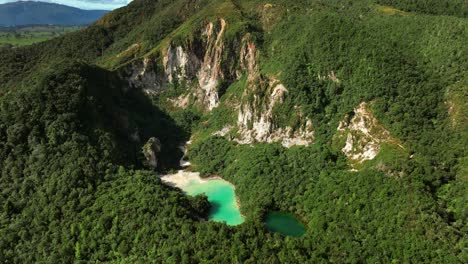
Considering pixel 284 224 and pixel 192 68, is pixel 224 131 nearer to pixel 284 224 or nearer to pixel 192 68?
pixel 192 68

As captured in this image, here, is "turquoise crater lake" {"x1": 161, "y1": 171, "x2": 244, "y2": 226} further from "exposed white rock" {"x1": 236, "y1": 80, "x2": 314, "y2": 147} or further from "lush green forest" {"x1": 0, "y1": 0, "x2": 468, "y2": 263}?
"exposed white rock" {"x1": 236, "y1": 80, "x2": 314, "y2": 147}

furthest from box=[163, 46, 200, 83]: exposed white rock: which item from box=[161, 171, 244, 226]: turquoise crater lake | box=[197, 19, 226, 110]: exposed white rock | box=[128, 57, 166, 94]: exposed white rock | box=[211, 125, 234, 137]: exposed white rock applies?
box=[161, 171, 244, 226]: turquoise crater lake

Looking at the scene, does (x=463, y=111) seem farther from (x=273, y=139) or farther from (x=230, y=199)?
(x=230, y=199)

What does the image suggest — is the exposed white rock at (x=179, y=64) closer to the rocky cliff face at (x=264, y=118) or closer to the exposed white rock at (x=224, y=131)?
the rocky cliff face at (x=264, y=118)

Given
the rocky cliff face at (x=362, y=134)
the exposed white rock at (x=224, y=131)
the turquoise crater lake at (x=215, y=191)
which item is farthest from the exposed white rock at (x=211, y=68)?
the rocky cliff face at (x=362, y=134)

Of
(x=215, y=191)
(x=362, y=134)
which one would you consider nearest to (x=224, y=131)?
(x=215, y=191)

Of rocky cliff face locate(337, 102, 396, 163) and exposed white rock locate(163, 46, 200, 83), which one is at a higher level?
exposed white rock locate(163, 46, 200, 83)

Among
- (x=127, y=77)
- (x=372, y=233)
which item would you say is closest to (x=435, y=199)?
(x=372, y=233)
